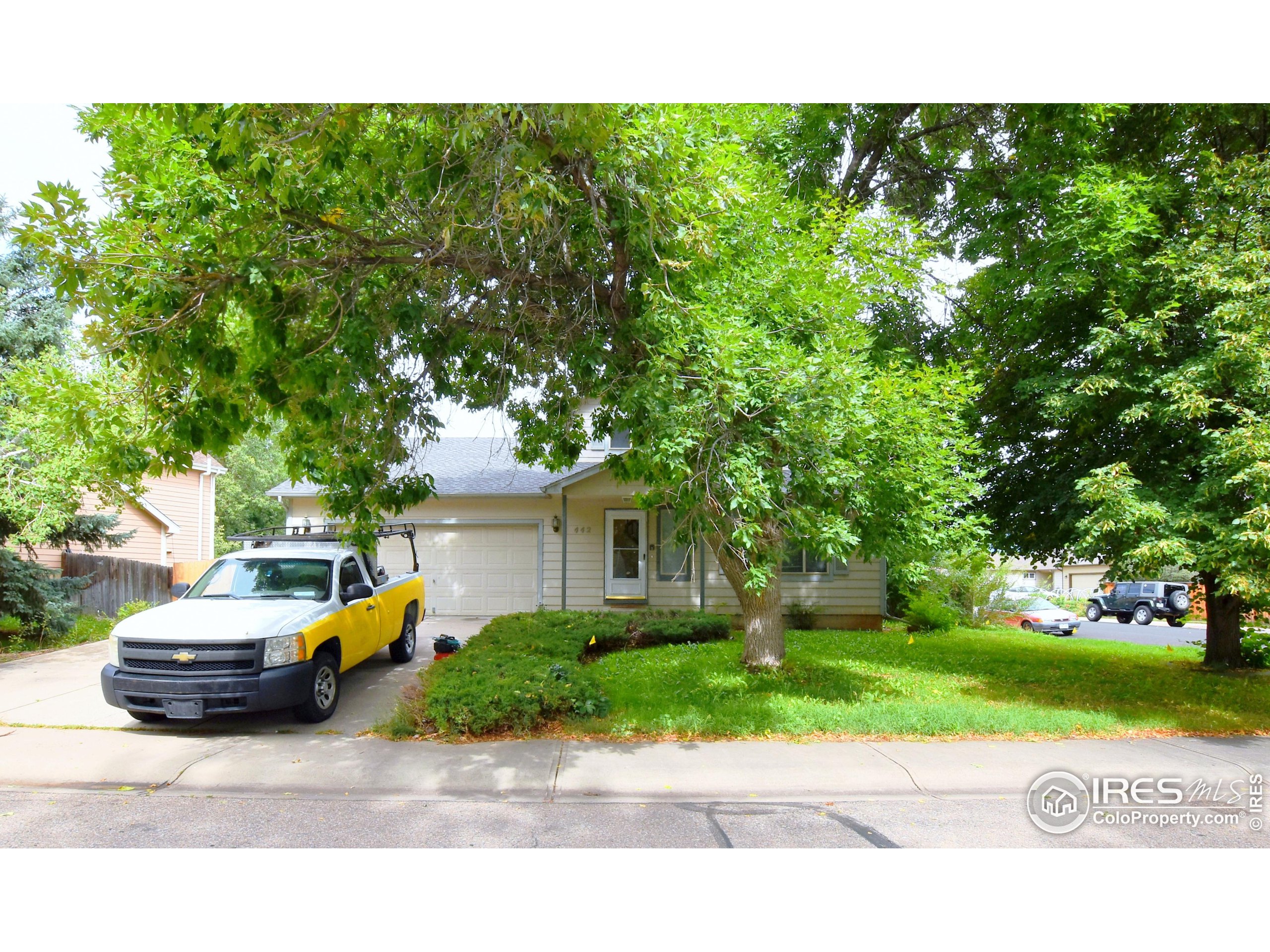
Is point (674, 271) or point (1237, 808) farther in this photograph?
point (674, 271)

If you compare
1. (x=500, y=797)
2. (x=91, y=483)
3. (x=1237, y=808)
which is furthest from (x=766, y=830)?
(x=91, y=483)

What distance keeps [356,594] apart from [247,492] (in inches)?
1560

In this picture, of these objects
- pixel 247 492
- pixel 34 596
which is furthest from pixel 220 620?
pixel 247 492

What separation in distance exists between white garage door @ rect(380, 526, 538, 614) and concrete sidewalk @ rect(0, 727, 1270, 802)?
9485mm

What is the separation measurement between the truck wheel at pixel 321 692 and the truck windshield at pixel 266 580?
2.41 ft

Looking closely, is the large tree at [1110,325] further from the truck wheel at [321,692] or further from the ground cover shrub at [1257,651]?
the truck wheel at [321,692]

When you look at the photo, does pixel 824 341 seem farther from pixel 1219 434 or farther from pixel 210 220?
pixel 210 220

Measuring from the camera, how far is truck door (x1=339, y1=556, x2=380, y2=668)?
854 centimetres

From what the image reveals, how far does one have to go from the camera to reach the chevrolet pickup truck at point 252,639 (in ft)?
22.5

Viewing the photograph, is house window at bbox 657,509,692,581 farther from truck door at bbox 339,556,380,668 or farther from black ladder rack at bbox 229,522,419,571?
truck door at bbox 339,556,380,668

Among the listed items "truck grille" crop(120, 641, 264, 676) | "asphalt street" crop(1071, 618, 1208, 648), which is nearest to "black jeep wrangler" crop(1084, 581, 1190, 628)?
"asphalt street" crop(1071, 618, 1208, 648)

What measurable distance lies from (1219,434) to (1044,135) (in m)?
5.35

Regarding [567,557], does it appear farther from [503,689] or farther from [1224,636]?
[1224,636]

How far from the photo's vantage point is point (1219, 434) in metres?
7.53
